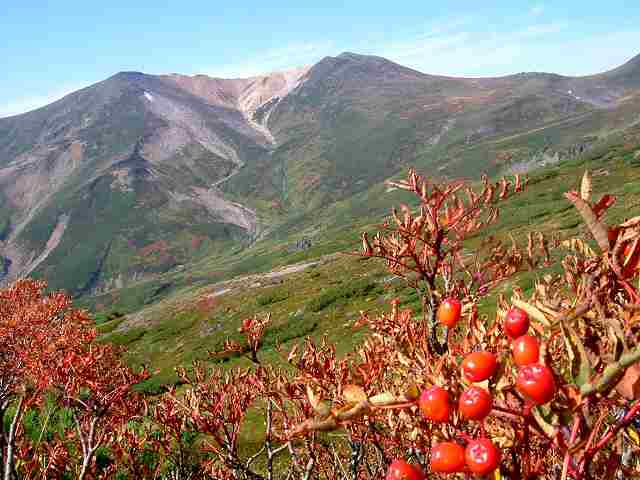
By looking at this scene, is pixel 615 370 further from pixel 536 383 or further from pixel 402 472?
pixel 402 472

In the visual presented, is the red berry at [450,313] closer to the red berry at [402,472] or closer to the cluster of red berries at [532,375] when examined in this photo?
the cluster of red berries at [532,375]

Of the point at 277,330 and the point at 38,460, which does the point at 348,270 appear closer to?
the point at 277,330

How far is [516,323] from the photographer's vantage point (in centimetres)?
165

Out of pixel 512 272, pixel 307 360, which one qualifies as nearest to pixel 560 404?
pixel 307 360

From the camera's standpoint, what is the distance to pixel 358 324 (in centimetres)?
445

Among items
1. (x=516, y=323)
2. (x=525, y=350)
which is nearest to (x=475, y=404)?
(x=525, y=350)

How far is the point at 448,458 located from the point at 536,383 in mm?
355

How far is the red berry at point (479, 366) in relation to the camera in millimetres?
1523

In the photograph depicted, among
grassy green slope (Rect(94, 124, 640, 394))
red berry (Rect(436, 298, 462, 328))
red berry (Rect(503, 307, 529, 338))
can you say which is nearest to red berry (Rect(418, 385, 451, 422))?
red berry (Rect(503, 307, 529, 338))

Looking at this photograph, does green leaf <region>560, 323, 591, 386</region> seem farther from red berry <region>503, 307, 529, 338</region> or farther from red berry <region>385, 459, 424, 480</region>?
red berry <region>385, 459, 424, 480</region>

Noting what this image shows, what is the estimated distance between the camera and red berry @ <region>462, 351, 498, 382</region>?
152 centimetres

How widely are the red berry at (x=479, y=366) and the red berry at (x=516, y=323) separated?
0.53ft

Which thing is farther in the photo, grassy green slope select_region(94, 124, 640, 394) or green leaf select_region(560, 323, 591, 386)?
grassy green slope select_region(94, 124, 640, 394)

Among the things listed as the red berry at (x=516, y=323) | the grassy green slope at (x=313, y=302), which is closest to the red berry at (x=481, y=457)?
the red berry at (x=516, y=323)
